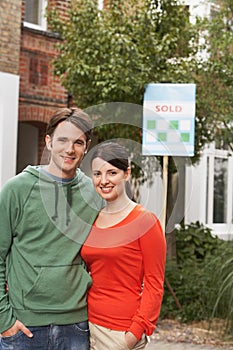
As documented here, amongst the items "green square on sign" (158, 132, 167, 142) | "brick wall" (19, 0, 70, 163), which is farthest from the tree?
"green square on sign" (158, 132, 167, 142)

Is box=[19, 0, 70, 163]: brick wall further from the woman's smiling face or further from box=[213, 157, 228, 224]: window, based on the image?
the woman's smiling face

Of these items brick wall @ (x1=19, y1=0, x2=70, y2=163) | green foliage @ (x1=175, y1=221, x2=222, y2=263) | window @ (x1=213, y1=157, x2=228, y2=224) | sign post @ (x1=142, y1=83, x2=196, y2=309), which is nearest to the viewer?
sign post @ (x1=142, y1=83, x2=196, y2=309)

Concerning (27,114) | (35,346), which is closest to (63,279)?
(35,346)

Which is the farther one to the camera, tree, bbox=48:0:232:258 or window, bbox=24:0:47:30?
window, bbox=24:0:47:30

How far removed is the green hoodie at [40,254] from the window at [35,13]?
391 inches

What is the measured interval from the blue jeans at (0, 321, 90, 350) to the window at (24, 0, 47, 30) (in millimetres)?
10114

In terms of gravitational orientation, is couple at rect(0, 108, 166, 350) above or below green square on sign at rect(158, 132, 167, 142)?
below

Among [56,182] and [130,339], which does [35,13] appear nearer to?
[56,182]

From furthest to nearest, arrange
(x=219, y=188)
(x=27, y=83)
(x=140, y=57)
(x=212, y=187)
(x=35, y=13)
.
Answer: (x=219, y=188) → (x=212, y=187) → (x=35, y=13) → (x=27, y=83) → (x=140, y=57)

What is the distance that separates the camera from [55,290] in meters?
3.80

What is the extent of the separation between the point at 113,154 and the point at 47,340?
36.0 inches

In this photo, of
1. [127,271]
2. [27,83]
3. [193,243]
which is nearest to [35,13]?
[27,83]

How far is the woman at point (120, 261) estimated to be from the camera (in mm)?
3760

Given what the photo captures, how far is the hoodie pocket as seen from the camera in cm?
379
